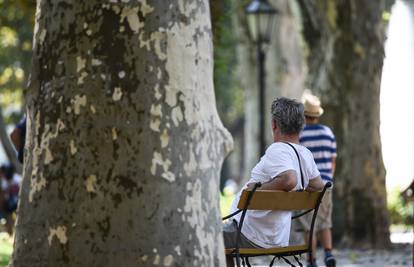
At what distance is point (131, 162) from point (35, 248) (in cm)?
66


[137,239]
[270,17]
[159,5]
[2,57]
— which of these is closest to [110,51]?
[159,5]

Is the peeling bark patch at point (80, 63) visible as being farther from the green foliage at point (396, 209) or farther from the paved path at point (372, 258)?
the green foliage at point (396, 209)

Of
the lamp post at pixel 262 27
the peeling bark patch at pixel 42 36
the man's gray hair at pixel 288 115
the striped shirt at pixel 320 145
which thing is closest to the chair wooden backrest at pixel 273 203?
the man's gray hair at pixel 288 115

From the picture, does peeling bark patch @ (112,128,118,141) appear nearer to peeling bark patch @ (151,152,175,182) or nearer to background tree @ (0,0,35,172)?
peeling bark patch @ (151,152,175,182)

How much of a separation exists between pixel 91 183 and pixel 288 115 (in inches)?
89.9

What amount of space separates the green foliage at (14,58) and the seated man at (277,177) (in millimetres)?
23255

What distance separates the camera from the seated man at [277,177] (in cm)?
788

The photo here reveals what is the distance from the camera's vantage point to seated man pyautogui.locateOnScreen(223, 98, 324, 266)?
7.88m

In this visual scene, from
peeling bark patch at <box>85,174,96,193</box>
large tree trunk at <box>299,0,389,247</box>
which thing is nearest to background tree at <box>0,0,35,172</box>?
large tree trunk at <box>299,0,389,247</box>

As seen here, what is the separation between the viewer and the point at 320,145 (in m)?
11.9

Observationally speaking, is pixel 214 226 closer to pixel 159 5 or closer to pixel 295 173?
pixel 159 5

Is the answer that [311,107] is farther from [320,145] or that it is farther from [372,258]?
[372,258]

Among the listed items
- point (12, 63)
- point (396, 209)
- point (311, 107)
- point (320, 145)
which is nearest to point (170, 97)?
point (311, 107)

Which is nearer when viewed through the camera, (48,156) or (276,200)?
(48,156)
